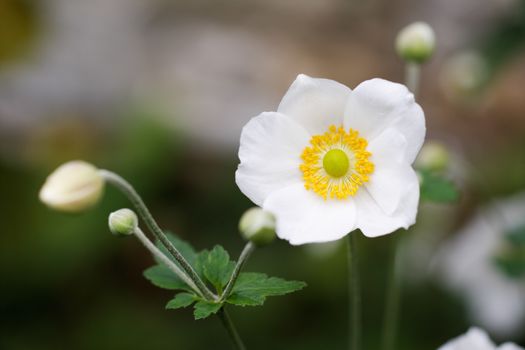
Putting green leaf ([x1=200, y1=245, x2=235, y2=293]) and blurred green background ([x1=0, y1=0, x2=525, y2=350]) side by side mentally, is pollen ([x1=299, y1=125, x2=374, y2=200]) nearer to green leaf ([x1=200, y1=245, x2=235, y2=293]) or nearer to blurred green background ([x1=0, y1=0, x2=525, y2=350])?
green leaf ([x1=200, y1=245, x2=235, y2=293])

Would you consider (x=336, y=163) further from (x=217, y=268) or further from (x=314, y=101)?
(x=217, y=268)

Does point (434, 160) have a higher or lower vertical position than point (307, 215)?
higher

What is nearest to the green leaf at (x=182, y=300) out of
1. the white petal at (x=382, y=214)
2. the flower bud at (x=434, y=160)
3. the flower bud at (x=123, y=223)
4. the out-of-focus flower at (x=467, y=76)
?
the flower bud at (x=123, y=223)

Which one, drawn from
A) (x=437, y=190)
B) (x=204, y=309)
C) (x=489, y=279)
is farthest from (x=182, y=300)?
(x=489, y=279)

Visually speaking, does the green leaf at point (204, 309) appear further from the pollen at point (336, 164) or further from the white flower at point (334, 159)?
the pollen at point (336, 164)

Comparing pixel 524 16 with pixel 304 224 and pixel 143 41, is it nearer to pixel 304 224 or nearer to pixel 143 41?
pixel 304 224

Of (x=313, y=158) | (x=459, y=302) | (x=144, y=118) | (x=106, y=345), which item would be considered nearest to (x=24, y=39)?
(x=144, y=118)
